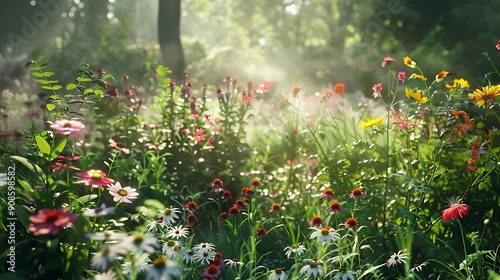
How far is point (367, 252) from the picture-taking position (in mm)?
3354

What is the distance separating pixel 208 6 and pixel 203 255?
1662 centimetres

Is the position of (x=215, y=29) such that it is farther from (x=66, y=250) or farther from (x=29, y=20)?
(x=66, y=250)

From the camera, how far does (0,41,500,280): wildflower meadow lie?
2414 millimetres

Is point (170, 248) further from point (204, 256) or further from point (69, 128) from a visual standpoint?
point (69, 128)

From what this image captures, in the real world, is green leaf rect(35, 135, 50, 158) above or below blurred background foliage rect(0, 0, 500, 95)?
below

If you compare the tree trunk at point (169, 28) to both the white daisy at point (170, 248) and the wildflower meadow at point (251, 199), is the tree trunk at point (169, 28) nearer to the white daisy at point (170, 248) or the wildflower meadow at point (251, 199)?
the wildflower meadow at point (251, 199)

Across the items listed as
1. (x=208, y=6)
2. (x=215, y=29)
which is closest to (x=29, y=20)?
(x=208, y=6)

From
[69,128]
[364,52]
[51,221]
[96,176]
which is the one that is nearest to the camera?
[51,221]

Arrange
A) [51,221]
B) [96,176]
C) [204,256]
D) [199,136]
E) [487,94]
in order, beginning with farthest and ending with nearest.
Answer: [199,136] → [487,94] → [204,256] → [96,176] → [51,221]

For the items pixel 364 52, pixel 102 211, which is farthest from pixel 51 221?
pixel 364 52

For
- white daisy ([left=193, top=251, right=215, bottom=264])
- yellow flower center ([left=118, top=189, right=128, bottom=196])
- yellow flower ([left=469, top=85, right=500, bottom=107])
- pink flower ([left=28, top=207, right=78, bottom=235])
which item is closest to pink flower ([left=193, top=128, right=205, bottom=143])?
white daisy ([left=193, top=251, right=215, bottom=264])

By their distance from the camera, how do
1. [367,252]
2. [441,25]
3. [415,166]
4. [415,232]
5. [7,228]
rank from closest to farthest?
[7,228] < [415,232] < [367,252] < [415,166] < [441,25]

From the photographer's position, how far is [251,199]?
3441 mm

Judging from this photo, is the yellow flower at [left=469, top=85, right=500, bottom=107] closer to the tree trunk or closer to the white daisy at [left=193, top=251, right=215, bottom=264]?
the white daisy at [left=193, top=251, right=215, bottom=264]
